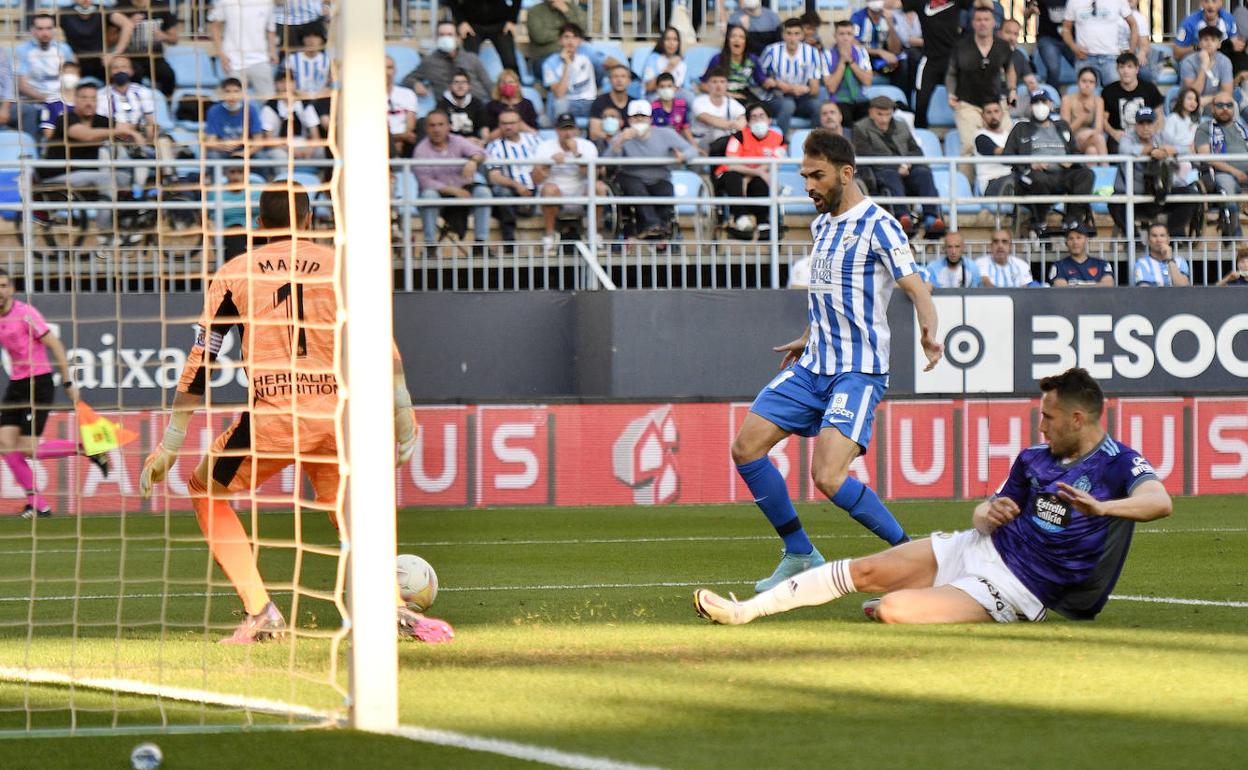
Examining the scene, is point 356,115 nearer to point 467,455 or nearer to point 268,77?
point 268,77

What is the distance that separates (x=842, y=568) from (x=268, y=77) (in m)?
6.89

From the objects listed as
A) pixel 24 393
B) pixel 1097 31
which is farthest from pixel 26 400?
pixel 1097 31

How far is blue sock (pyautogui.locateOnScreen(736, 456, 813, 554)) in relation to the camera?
842cm

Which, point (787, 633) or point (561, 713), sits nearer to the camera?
point (561, 713)

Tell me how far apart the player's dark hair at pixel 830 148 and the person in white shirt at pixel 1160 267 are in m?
10.3

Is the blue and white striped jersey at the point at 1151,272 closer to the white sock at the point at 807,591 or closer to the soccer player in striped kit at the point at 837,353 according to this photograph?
the soccer player in striped kit at the point at 837,353

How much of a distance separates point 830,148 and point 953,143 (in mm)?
10995

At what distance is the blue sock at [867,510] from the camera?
834cm

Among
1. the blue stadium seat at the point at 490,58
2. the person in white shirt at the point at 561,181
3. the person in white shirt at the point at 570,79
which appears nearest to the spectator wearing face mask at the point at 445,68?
the blue stadium seat at the point at 490,58

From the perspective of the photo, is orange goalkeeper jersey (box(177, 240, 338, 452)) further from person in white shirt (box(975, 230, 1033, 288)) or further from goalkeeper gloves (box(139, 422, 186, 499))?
person in white shirt (box(975, 230, 1033, 288))

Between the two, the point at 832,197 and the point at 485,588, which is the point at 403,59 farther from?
the point at 832,197

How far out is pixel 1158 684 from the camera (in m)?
5.83

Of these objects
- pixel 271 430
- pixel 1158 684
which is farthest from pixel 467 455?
pixel 1158 684

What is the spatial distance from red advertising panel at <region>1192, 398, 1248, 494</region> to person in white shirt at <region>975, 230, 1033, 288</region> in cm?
212
